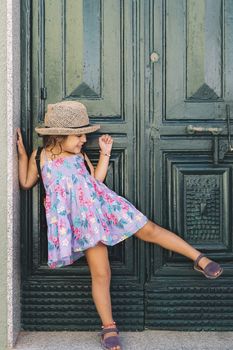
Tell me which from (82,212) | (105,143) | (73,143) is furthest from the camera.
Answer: (105,143)

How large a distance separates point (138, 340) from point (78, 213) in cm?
87

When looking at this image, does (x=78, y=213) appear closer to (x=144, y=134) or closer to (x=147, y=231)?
(x=147, y=231)

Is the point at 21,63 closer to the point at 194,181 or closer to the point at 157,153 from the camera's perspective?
the point at 157,153

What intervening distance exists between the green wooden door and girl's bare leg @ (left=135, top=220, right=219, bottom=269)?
0.17 meters

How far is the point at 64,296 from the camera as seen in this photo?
405 centimetres

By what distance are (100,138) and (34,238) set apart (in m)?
0.75

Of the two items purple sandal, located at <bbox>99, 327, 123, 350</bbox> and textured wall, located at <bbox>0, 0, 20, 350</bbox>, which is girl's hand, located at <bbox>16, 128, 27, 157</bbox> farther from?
purple sandal, located at <bbox>99, 327, 123, 350</bbox>

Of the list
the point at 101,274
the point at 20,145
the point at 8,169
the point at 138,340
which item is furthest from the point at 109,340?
the point at 20,145

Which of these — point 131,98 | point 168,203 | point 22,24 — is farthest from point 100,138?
point 22,24

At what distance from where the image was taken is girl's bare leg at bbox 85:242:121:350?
149 inches

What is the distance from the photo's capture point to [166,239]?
3.87 m

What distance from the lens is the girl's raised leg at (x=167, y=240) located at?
3.84 metres

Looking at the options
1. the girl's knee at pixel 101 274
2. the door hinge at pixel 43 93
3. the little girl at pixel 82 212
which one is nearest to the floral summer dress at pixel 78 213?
the little girl at pixel 82 212

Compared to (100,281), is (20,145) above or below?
above
